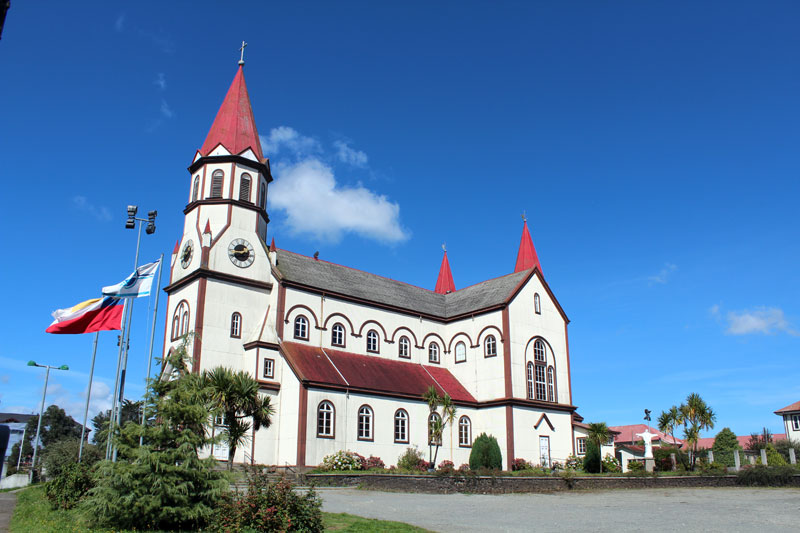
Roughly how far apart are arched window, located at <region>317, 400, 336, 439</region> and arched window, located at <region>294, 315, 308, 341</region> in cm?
519

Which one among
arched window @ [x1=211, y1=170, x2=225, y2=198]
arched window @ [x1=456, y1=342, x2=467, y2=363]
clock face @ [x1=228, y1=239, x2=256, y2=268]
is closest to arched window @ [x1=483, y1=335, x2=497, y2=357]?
arched window @ [x1=456, y1=342, x2=467, y2=363]

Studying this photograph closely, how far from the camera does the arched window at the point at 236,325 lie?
36219mm

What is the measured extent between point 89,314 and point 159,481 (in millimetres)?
10843

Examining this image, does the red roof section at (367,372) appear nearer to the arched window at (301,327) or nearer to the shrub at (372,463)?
the arched window at (301,327)

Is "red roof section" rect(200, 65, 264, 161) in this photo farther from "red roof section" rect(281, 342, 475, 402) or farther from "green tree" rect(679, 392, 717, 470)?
"green tree" rect(679, 392, 717, 470)

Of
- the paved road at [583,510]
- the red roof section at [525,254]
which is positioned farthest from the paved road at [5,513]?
the red roof section at [525,254]

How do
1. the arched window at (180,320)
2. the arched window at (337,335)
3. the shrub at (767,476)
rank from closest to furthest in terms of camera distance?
the shrub at (767,476), the arched window at (180,320), the arched window at (337,335)

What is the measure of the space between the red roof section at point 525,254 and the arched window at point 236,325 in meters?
28.2

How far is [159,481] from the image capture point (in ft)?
44.9

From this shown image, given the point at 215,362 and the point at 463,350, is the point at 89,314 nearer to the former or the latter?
the point at 215,362

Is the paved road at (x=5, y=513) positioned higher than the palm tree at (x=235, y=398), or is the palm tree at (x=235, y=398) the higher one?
the palm tree at (x=235, y=398)

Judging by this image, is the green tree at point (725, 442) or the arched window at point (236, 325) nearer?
the arched window at point (236, 325)

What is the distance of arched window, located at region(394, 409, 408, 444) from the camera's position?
3801 centimetres

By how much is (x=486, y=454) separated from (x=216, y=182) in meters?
23.1
